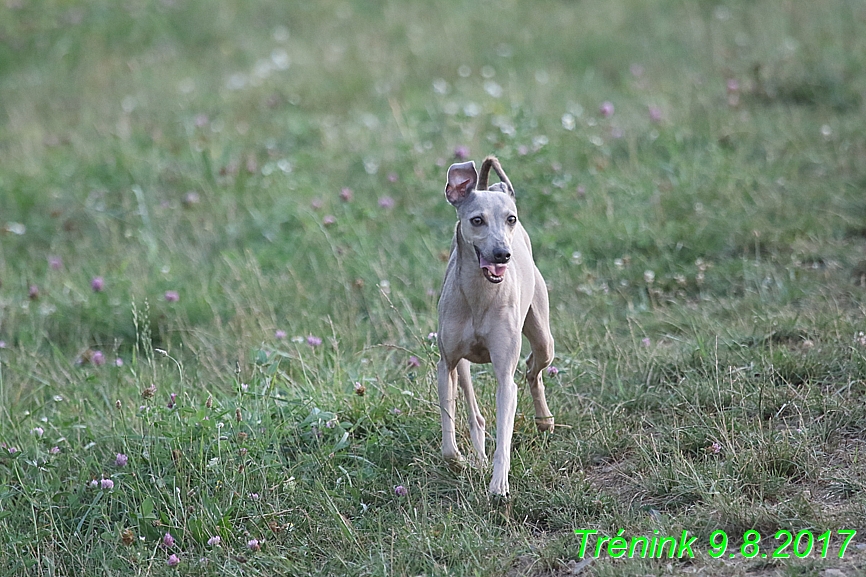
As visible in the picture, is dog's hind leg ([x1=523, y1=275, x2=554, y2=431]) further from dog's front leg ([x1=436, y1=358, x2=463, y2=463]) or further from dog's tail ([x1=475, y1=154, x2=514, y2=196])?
dog's tail ([x1=475, y1=154, x2=514, y2=196])

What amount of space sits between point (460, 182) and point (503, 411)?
96 centimetres

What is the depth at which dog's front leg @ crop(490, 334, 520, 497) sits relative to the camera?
13.4 feet

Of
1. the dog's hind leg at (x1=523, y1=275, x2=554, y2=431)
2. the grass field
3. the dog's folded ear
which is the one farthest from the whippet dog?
the grass field

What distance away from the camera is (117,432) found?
4.89 meters

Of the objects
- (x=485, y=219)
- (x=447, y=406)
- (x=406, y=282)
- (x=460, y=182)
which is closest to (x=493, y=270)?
(x=485, y=219)

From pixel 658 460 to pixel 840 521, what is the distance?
0.79 meters

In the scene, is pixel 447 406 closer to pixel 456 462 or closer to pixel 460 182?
pixel 456 462

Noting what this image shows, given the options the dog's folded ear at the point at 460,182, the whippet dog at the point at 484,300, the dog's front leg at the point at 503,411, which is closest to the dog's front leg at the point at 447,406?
the whippet dog at the point at 484,300

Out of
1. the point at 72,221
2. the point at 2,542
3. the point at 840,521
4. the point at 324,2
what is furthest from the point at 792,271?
the point at 324,2

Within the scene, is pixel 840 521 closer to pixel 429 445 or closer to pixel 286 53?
pixel 429 445

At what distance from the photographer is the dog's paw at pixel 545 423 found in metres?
4.72

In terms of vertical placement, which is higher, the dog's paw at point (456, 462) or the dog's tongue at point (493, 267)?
the dog's tongue at point (493, 267)

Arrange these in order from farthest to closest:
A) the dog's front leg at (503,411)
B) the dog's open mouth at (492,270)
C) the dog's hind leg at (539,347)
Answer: the dog's hind leg at (539,347) < the dog's front leg at (503,411) < the dog's open mouth at (492,270)

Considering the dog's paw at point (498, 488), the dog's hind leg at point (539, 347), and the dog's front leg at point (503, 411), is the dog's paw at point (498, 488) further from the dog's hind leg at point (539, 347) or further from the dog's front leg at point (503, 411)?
the dog's hind leg at point (539, 347)
